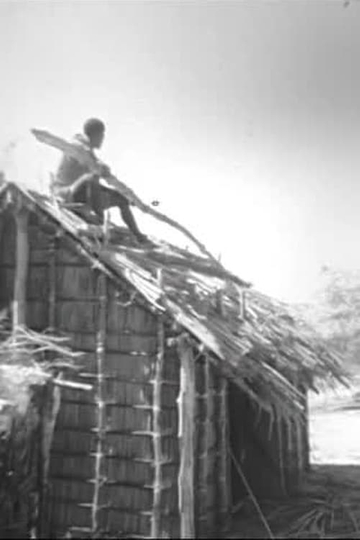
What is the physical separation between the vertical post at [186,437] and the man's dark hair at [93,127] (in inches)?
119

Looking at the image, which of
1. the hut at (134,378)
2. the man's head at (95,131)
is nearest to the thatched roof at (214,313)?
the hut at (134,378)

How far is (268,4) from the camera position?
6324 mm

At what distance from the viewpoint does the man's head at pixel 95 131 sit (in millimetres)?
6719

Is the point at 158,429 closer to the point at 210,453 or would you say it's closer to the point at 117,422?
the point at 117,422

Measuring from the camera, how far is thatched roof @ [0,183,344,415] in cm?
491

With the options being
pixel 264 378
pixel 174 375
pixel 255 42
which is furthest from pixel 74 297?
pixel 255 42

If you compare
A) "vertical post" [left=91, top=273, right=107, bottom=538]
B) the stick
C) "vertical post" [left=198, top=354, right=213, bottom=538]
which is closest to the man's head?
the stick

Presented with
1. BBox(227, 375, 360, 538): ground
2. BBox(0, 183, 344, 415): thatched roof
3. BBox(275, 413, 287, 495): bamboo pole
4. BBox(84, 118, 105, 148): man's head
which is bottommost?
BBox(227, 375, 360, 538): ground

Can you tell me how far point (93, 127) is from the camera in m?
6.73

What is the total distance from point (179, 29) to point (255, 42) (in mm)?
844

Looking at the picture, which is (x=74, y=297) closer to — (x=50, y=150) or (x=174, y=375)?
(x=174, y=375)

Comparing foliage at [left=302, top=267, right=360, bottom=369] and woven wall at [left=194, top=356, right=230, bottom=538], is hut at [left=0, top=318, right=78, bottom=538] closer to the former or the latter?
woven wall at [left=194, top=356, right=230, bottom=538]

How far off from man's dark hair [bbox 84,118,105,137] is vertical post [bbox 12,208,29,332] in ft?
5.34

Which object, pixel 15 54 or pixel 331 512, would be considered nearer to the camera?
pixel 331 512
